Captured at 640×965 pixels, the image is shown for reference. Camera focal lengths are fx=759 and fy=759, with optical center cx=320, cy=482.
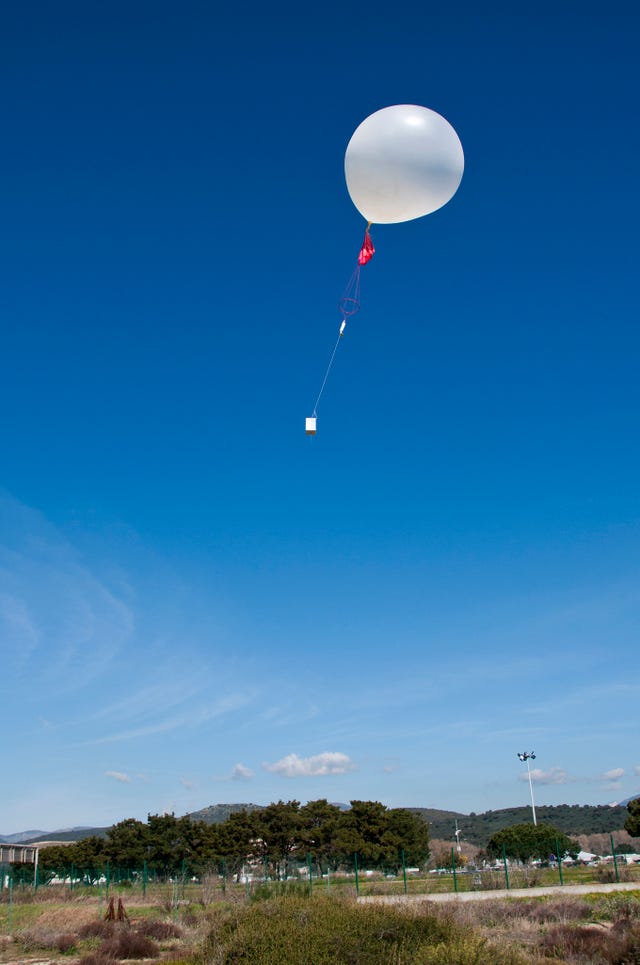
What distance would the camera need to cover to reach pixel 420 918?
11.7m

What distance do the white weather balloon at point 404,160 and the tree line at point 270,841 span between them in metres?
38.9

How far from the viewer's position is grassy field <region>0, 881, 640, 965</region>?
34.4ft

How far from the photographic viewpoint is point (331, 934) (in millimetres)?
10953

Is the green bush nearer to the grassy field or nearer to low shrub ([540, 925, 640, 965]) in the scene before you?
the grassy field

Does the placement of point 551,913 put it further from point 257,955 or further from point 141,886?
point 141,886

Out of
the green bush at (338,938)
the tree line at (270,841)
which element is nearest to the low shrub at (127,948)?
the green bush at (338,938)

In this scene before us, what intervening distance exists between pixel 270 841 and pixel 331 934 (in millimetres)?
39039

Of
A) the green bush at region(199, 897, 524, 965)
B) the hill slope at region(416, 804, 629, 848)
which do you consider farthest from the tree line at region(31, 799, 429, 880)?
the hill slope at region(416, 804, 629, 848)

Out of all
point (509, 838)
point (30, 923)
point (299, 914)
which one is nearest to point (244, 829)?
point (509, 838)

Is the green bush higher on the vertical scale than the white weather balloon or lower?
lower

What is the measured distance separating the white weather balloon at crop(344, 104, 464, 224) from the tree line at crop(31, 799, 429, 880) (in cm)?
3885

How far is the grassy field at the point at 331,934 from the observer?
34.4 feet

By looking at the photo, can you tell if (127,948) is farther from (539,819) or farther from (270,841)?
(539,819)

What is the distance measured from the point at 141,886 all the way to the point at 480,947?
3020cm
